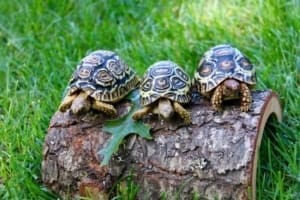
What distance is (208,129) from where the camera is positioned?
2521 millimetres

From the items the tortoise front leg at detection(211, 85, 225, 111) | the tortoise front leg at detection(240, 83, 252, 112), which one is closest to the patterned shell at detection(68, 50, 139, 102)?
the tortoise front leg at detection(211, 85, 225, 111)

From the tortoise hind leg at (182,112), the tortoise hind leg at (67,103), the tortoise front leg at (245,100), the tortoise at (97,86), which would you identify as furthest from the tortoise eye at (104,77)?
the tortoise front leg at (245,100)

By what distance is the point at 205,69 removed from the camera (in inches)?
104

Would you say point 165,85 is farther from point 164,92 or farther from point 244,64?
point 244,64

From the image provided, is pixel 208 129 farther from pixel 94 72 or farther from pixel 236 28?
pixel 236 28

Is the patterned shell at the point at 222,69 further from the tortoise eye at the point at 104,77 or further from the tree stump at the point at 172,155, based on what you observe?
the tortoise eye at the point at 104,77

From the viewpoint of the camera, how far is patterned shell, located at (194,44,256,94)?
2.57 metres

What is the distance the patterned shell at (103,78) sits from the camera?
8.66ft

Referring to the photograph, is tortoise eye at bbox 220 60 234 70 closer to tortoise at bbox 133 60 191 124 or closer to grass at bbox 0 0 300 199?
tortoise at bbox 133 60 191 124

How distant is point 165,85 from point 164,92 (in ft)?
0.11

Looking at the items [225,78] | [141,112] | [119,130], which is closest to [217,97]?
[225,78]

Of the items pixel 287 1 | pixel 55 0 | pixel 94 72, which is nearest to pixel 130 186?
pixel 94 72

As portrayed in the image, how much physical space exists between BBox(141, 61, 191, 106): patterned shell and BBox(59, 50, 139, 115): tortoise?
12cm

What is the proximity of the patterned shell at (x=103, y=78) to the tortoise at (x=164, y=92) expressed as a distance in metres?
0.12
